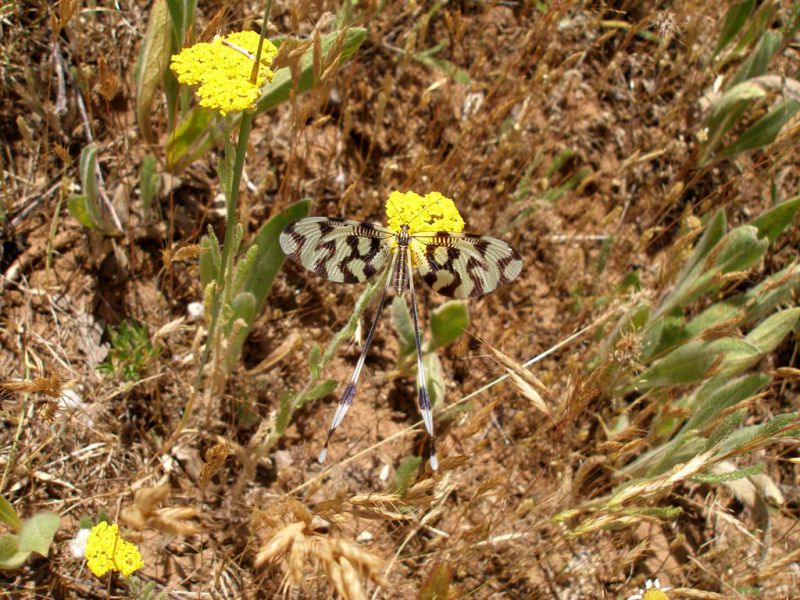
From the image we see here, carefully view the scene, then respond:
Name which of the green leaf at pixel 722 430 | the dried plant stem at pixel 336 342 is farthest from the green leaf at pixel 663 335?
the dried plant stem at pixel 336 342

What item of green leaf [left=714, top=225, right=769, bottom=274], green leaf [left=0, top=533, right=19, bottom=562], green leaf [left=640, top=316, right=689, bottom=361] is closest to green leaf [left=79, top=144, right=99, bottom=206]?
green leaf [left=0, top=533, right=19, bottom=562]

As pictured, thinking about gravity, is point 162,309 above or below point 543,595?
above

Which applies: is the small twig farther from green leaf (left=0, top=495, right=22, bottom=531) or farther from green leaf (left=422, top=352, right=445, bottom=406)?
green leaf (left=422, top=352, right=445, bottom=406)

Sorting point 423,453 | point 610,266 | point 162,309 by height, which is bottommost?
point 423,453

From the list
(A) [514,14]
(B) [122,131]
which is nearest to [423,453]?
(B) [122,131]

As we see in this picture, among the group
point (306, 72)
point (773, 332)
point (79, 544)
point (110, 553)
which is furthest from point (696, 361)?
point (79, 544)

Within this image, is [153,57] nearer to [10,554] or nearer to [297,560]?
[10,554]

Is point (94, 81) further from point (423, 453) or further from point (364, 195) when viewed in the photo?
point (423, 453)
